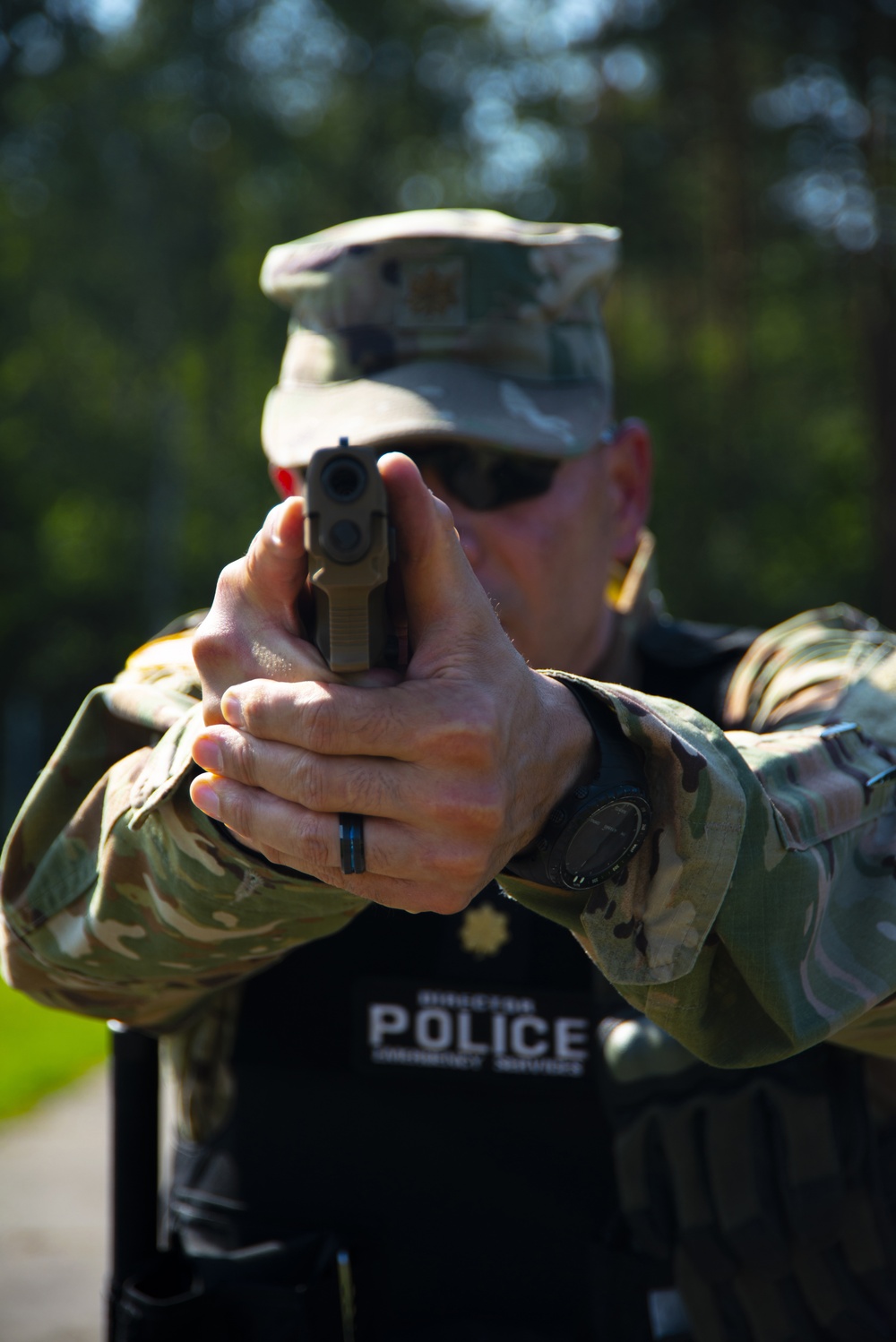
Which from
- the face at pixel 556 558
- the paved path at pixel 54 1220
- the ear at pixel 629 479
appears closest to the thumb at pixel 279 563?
the face at pixel 556 558

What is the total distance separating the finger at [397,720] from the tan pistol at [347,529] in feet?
0.19

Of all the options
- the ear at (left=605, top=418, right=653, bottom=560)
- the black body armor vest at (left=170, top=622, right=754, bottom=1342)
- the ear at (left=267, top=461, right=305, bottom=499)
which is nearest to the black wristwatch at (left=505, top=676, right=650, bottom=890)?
the black body armor vest at (left=170, top=622, right=754, bottom=1342)

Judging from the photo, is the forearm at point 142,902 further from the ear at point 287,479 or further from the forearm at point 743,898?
the ear at point 287,479

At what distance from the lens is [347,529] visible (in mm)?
1000

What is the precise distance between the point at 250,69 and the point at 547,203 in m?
4.83

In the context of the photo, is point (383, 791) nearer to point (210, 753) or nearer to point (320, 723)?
point (320, 723)

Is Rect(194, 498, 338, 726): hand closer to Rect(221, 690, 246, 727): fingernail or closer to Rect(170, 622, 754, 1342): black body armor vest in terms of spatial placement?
Rect(221, 690, 246, 727): fingernail

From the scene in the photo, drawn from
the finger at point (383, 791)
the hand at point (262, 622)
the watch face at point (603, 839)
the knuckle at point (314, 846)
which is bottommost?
the watch face at point (603, 839)

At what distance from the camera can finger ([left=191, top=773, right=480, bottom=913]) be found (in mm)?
1045

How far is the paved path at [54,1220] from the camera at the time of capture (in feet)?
10.6

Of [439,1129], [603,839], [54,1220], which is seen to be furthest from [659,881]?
[54,1220]

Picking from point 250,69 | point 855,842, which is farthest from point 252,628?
point 250,69

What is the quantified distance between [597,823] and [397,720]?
25 cm

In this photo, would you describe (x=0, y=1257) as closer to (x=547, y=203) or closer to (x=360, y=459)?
(x=360, y=459)
